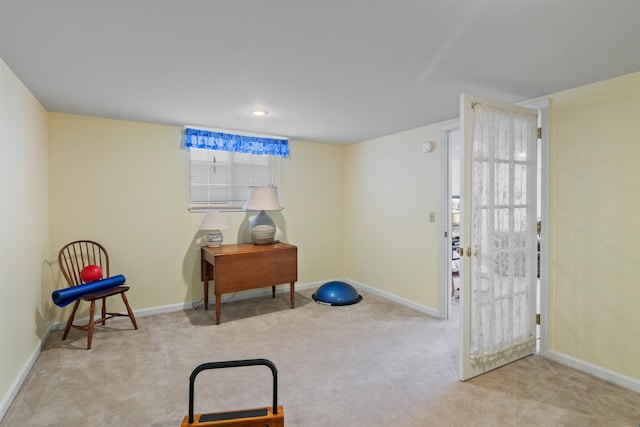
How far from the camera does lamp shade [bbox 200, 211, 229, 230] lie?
3650mm

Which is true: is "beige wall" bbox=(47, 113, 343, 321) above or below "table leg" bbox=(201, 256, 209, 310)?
above

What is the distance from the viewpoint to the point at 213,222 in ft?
12.0

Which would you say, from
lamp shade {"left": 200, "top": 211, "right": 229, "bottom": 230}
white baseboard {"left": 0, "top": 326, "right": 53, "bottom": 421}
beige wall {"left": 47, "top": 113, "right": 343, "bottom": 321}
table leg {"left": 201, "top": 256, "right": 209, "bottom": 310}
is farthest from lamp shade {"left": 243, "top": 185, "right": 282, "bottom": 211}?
white baseboard {"left": 0, "top": 326, "right": 53, "bottom": 421}

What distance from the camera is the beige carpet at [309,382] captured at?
1.93m

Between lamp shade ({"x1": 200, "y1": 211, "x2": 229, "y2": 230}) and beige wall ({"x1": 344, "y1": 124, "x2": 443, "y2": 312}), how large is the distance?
1.87 meters

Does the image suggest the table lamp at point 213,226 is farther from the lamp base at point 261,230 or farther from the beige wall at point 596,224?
the beige wall at point 596,224

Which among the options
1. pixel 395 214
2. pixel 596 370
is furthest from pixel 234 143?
pixel 596 370

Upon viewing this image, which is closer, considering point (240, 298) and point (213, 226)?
point (213, 226)

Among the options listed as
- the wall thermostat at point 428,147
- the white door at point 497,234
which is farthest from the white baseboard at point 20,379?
the wall thermostat at point 428,147

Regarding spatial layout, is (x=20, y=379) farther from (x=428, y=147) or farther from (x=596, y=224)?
(x=596, y=224)

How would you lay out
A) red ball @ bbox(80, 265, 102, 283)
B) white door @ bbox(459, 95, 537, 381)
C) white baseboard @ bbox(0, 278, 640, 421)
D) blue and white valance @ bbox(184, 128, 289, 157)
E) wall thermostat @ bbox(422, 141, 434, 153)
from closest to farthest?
white baseboard @ bbox(0, 278, 640, 421)
white door @ bbox(459, 95, 537, 381)
red ball @ bbox(80, 265, 102, 283)
wall thermostat @ bbox(422, 141, 434, 153)
blue and white valance @ bbox(184, 128, 289, 157)

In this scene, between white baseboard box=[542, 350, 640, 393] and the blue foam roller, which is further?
the blue foam roller

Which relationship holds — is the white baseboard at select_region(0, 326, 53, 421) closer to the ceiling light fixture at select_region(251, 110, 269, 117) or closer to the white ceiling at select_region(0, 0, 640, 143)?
the white ceiling at select_region(0, 0, 640, 143)

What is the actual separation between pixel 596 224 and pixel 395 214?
1993 mm
